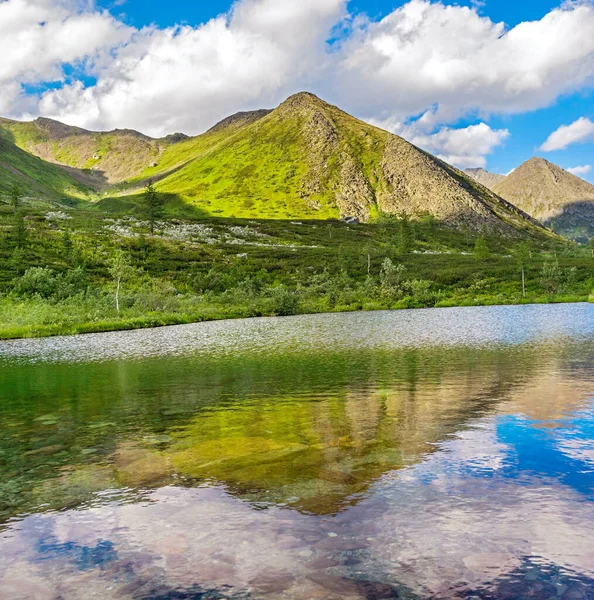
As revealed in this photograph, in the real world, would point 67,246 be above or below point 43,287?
above

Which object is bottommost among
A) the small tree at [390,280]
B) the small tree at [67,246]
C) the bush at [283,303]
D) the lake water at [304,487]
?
the lake water at [304,487]

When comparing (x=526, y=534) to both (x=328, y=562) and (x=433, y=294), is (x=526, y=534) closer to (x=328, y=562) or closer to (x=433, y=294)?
(x=328, y=562)

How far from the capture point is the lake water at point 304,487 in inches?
302

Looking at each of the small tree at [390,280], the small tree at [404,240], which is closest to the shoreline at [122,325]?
the small tree at [390,280]

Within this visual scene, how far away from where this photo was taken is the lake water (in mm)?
7680

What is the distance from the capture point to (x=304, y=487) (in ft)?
37.4

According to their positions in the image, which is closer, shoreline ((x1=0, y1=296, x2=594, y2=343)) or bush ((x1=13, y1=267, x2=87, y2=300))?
shoreline ((x1=0, y1=296, x2=594, y2=343))

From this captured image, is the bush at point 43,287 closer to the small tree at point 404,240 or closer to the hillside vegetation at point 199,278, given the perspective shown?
the hillside vegetation at point 199,278

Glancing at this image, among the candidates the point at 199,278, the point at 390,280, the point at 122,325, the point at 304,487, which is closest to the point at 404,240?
the point at 390,280

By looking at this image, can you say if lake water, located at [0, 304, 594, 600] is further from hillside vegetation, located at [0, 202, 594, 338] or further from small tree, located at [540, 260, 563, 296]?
small tree, located at [540, 260, 563, 296]

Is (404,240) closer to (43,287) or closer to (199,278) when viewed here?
(199,278)

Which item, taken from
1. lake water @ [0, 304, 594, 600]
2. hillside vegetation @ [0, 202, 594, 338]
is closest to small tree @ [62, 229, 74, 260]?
hillside vegetation @ [0, 202, 594, 338]

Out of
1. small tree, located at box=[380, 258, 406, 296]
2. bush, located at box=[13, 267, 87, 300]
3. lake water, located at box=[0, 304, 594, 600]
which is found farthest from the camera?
small tree, located at box=[380, 258, 406, 296]

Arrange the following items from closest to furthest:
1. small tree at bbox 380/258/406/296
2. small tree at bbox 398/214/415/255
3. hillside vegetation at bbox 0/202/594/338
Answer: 1. hillside vegetation at bbox 0/202/594/338
2. small tree at bbox 380/258/406/296
3. small tree at bbox 398/214/415/255
